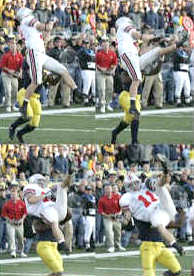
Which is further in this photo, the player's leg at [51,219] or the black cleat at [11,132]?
the black cleat at [11,132]

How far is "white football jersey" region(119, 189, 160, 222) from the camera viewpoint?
345 inches

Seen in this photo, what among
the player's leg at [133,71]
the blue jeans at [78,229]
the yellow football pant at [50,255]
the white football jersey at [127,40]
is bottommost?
the yellow football pant at [50,255]

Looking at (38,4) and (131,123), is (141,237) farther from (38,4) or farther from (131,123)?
(38,4)

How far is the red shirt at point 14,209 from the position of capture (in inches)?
411

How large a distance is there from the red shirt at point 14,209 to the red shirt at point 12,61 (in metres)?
1.38

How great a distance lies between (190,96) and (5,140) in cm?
253

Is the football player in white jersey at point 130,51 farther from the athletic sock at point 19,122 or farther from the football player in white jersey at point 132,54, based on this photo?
the athletic sock at point 19,122

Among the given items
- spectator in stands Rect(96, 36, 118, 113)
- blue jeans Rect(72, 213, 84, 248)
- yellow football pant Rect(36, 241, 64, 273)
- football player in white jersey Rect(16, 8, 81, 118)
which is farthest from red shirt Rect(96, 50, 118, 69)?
yellow football pant Rect(36, 241, 64, 273)

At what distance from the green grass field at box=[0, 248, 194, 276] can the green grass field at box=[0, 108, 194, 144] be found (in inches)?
39.3

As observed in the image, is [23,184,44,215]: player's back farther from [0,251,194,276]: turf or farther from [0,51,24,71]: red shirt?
[0,51,24,71]: red shirt

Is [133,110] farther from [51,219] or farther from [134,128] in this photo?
[51,219]

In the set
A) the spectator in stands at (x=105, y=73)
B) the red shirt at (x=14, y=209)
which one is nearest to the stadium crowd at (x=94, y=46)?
the spectator in stands at (x=105, y=73)

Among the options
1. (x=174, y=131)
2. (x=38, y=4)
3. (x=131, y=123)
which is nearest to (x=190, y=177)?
(x=174, y=131)

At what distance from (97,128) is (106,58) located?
2.39ft
